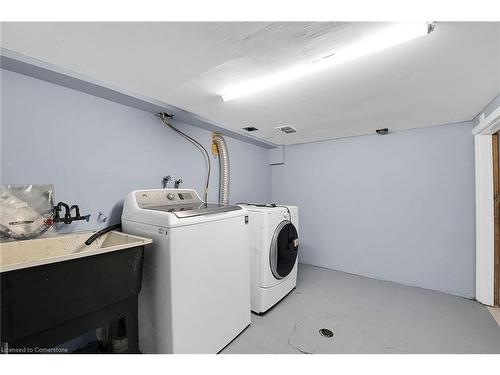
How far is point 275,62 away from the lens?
1.24 m

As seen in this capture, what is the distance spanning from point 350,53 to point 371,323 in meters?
2.11

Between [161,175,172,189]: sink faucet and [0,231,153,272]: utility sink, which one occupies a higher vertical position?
[161,175,172,189]: sink faucet

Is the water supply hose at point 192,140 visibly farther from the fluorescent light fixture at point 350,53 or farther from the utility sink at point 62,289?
the utility sink at point 62,289

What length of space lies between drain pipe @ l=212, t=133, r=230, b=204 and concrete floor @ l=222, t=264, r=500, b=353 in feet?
4.37

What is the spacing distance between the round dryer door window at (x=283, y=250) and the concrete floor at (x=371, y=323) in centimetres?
36

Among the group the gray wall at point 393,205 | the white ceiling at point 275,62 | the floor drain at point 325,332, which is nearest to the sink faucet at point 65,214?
the white ceiling at point 275,62

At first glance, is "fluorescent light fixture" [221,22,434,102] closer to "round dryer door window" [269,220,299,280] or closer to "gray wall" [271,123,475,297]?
"round dryer door window" [269,220,299,280]

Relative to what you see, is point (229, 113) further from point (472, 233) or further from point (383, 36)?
point (472, 233)

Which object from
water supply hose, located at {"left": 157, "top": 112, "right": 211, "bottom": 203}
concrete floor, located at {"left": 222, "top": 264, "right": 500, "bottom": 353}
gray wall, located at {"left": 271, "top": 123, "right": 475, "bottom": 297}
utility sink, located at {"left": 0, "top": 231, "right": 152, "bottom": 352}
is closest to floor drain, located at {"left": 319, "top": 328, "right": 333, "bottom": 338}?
concrete floor, located at {"left": 222, "top": 264, "right": 500, "bottom": 353}

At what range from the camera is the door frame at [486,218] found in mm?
2084

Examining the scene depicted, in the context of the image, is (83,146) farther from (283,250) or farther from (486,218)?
(486,218)

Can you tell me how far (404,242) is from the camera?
8.60ft

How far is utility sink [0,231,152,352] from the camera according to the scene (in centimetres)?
84
